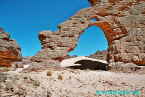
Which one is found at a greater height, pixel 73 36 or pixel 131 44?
pixel 73 36

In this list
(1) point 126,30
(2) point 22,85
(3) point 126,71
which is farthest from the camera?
(1) point 126,30

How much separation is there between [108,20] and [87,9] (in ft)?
5.37

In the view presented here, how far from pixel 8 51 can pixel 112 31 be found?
8.23m

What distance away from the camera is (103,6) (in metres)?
11.8

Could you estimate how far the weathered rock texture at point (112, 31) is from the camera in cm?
1077

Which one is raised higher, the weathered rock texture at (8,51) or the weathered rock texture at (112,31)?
the weathered rock texture at (112,31)

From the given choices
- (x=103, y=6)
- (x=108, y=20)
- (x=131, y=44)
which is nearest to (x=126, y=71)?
(x=131, y=44)

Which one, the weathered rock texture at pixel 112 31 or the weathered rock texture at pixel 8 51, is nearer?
the weathered rock texture at pixel 8 51

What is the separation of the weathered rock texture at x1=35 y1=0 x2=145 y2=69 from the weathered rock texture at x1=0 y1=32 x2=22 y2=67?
5.60 metres

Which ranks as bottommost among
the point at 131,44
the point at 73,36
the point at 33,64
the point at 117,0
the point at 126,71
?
the point at 126,71

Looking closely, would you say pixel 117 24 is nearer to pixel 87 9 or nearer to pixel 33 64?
pixel 87 9

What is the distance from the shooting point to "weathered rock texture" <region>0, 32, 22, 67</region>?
4916 millimetres

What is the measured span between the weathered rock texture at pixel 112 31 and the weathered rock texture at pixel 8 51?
5.60 metres

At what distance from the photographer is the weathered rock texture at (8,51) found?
4.92 m
